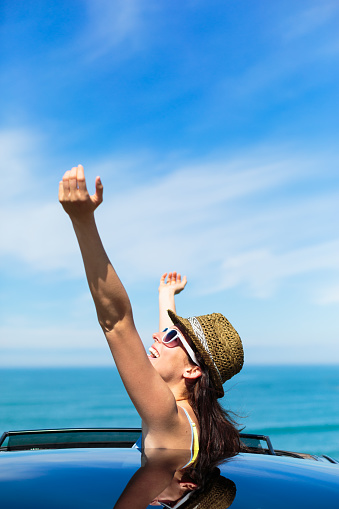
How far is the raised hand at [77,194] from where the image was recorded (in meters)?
1.80

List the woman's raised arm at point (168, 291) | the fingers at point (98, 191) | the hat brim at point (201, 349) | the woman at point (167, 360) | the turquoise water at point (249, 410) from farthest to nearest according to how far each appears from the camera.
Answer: the turquoise water at point (249, 410), the woman's raised arm at point (168, 291), the hat brim at point (201, 349), the woman at point (167, 360), the fingers at point (98, 191)

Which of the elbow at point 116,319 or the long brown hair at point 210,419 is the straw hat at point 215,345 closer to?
the long brown hair at point 210,419

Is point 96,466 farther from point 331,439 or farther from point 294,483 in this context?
point 331,439

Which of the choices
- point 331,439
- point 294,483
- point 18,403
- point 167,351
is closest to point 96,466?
point 294,483

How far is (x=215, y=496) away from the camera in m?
1.28

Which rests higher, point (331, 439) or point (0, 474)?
point (0, 474)

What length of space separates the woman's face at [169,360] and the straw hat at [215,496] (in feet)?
4.70

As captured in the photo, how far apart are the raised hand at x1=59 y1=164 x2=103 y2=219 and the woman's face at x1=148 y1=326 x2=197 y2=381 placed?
1.26 metres

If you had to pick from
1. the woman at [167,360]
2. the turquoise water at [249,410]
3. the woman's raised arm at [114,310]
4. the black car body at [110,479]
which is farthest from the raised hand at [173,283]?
the turquoise water at [249,410]

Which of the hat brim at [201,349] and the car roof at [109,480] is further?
the hat brim at [201,349]

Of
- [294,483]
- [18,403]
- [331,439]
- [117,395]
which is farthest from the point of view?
[117,395]

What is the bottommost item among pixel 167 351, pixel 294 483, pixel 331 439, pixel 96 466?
pixel 331 439

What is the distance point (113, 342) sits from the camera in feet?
7.04

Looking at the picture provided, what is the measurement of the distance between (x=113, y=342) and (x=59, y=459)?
0.54 meters
